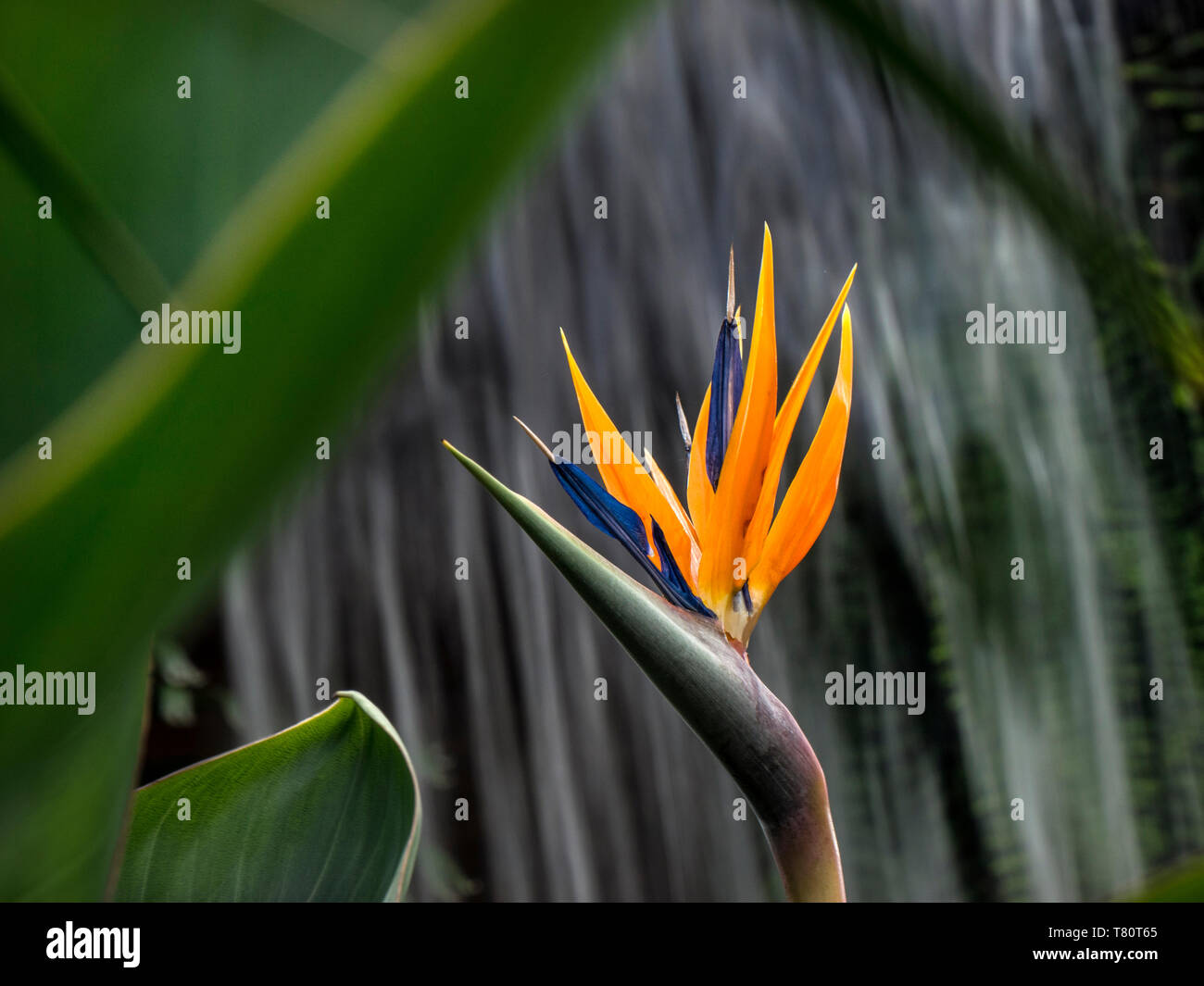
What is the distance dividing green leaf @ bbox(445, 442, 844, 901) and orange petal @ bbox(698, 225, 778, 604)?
0.20 feet

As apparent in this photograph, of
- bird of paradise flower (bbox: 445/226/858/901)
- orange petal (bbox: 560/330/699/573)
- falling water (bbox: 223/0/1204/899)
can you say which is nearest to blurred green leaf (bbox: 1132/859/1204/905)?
bird of paradise flower (bbox: 445/226/858/901)

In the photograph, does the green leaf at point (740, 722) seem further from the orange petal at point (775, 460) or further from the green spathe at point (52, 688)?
the green spathe at point (52, 688)

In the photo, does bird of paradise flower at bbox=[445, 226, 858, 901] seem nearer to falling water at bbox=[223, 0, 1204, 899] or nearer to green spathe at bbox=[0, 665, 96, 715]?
green spathe at bbox=[0, 665, 96, 715]

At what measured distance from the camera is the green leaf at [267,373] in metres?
0.08

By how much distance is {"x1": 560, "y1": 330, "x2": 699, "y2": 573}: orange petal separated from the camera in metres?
0.42

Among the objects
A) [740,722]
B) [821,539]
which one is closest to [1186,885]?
[740,722]

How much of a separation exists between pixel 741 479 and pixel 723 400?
0.03 m
